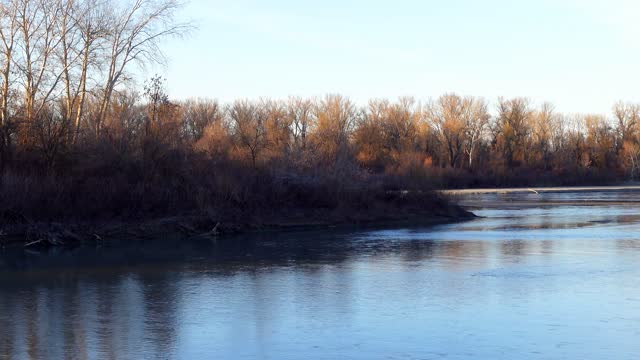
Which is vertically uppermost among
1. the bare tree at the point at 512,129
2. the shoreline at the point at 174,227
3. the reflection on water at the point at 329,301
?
the bare tree at the point at 512,129

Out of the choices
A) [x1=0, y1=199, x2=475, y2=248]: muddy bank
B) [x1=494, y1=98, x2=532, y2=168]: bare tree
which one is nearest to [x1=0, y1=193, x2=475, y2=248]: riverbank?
[x1=0, y1=199, x2=475, y2=248]: muddy bank

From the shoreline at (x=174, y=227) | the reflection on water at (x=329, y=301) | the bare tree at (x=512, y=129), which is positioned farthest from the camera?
the bare tree at (x=512, y=129)

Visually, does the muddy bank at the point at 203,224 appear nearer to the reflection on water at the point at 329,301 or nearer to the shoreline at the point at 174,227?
the shoreline at the point at 174,227

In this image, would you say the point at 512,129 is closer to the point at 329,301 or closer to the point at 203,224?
the point at 203,224

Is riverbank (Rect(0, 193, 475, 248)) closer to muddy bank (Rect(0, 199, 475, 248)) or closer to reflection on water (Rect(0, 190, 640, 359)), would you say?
muddy bank (Rect(0, 199, 475, 248))

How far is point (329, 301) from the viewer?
1425 cm

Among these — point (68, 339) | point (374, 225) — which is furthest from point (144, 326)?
point (374, 225)

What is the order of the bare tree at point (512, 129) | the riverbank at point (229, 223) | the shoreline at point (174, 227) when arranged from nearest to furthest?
1. the shoreline at point (174, 227)
2. the riverbank at point (229, 223)
3. the bare tree at point (512, 129)

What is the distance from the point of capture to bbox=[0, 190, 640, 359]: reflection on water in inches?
417

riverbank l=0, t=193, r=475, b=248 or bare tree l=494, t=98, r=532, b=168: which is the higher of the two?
bare tree l=494, t=98, r=532, b=168

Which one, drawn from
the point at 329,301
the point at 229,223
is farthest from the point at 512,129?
the point at 329,301

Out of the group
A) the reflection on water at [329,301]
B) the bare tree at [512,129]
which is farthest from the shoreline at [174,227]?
the bare tree at [512,129]

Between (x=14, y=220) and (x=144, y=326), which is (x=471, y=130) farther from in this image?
(x=144, y=326)

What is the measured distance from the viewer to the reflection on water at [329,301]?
34.8ft
